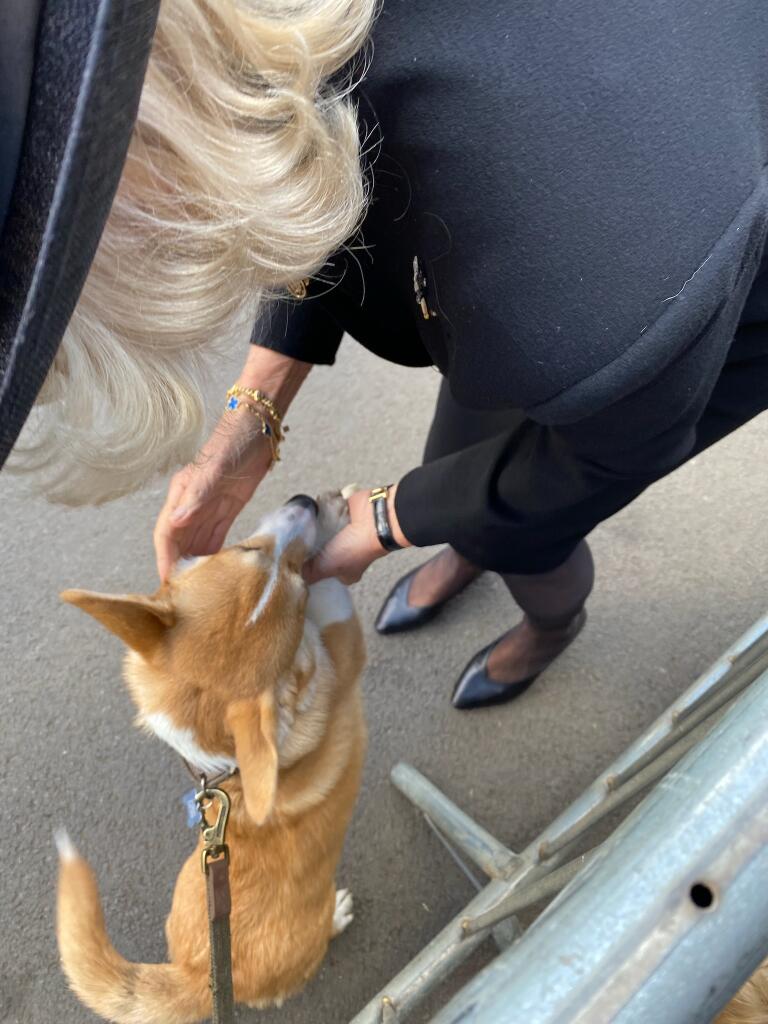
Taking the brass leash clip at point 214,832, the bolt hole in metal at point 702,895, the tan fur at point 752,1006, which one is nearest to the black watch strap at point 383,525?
the brass leash clip at point 214,832

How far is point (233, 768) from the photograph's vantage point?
1421 millimetres

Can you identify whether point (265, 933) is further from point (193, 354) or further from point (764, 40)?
point (764, 40)

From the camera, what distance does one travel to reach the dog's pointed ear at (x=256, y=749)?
1145mm

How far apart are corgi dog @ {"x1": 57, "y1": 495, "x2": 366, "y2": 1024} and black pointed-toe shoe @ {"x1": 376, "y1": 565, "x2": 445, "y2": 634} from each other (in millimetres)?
660

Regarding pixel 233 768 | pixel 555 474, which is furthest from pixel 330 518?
pixel 555 474

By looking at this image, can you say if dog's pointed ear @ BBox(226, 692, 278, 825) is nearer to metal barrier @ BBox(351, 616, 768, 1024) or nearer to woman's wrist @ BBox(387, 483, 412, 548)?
woman's wrist @ BBox(387, 483, 412, 548)

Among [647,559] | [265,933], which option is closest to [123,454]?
[265,933]

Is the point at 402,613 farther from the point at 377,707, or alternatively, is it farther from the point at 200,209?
the point at 200,209

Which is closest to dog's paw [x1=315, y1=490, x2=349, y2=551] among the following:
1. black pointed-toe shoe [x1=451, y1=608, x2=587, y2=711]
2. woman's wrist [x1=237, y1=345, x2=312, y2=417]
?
woman's wrist [x1=237, y1=345, x2=312, y2=417]

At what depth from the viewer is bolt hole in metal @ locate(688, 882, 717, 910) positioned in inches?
16.6

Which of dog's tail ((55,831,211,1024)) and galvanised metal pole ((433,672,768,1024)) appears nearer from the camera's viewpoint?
galvanised metal pole ((433,672,768,1024))

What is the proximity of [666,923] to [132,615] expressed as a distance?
1.16 metres

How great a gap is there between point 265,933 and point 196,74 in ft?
5.01

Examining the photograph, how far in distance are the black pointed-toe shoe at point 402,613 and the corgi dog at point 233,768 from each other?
660 millimetres
